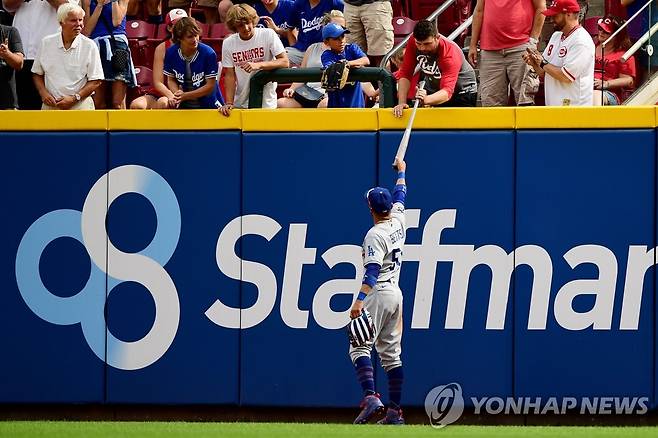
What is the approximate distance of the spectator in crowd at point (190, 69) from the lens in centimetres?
1180

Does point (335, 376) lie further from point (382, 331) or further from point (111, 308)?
point (111, 308)

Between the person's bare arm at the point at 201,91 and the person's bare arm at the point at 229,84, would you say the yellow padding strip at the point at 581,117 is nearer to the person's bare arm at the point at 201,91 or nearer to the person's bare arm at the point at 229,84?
the person's bare arm at the point at 229,84

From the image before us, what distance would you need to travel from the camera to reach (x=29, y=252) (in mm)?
11719

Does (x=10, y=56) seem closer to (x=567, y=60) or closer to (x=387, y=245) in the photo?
(x=387, y=245)

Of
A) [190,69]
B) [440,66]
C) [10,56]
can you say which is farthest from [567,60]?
[10,56]

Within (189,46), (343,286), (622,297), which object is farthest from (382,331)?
(189,46)

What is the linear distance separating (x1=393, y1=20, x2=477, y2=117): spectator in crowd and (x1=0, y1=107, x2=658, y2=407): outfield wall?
25 centimetres

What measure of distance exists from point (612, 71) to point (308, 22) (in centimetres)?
298

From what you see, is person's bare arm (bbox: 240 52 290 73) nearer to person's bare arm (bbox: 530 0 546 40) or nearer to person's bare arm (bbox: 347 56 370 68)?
person's bare arm (bbox: 347 56 370 68)

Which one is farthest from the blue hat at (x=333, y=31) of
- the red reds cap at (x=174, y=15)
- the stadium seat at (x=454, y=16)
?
the red reds cap at (x=174, y=15)

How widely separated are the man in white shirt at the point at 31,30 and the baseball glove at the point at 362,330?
421 centimetres

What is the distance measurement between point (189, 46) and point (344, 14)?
2098 millimetres

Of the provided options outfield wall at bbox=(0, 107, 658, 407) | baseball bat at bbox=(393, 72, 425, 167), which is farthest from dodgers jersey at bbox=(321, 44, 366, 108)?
baseball bat at bbox=(393, 72, 425, 167)

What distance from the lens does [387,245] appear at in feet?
32.9
